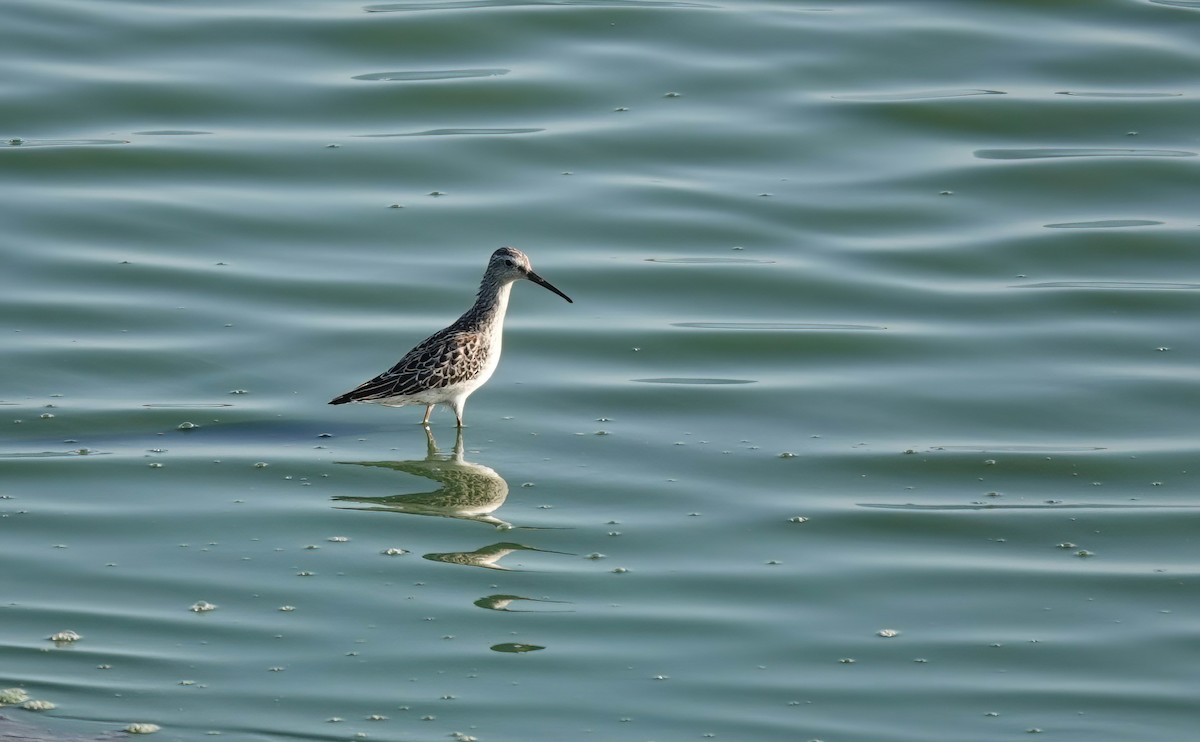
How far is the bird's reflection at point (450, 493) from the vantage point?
10.3 meters

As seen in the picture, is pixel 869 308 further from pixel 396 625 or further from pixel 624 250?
pixel 396 625

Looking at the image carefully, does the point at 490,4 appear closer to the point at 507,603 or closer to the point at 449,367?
the point at 449,367

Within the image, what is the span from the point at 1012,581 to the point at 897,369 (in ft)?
11.2

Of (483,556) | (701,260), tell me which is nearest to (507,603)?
(483,556)

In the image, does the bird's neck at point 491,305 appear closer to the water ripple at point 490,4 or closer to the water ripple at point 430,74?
the water ripple at point 430,74

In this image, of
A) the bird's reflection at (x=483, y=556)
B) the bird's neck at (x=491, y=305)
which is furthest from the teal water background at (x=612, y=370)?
the bird's neck at (x=491, y=305)

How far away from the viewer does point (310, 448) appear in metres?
11.2

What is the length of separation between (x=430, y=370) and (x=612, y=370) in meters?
1.72

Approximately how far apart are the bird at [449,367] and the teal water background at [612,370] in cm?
30

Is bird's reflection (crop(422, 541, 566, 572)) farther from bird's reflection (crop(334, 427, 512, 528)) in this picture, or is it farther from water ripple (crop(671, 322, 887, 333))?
water ripple (crop(671, 322, 887, 333))

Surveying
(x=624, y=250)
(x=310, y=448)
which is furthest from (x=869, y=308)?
(x=310, y=448)

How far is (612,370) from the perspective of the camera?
12719 mm

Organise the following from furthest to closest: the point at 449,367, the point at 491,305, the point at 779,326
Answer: the point at 779,326 → the point at 491,305 → the point at 449,367

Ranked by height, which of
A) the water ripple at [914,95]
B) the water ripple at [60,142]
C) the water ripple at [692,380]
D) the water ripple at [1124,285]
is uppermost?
the water ripple at [914,95]
